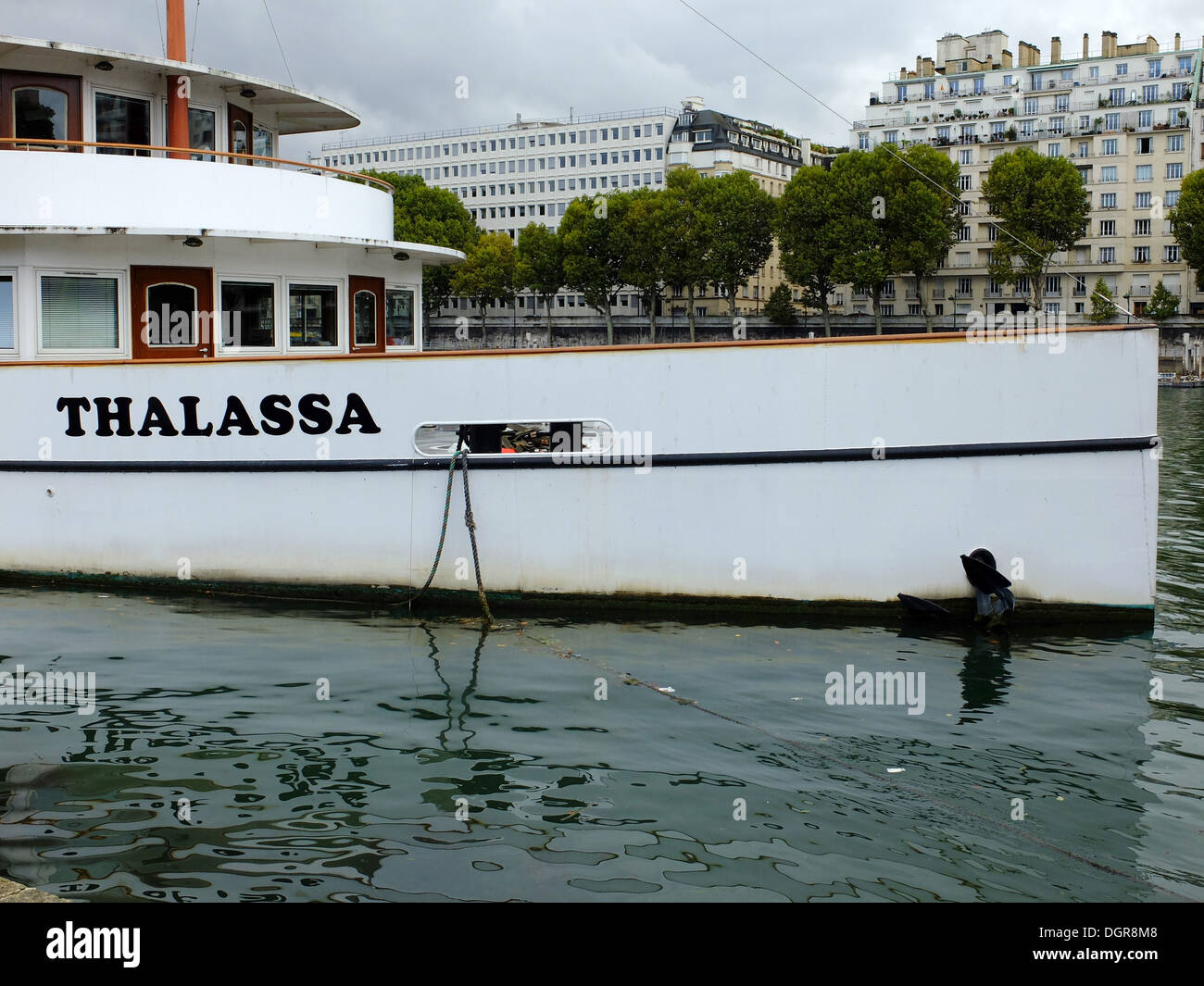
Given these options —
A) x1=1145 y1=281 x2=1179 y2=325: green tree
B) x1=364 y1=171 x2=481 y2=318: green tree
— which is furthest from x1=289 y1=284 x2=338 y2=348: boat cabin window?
x1=1145 y1=281 x2=1179 y2=325: green tree

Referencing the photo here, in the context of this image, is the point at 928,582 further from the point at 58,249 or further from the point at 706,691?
the point at 58,249

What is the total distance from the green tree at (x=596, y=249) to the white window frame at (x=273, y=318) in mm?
65125

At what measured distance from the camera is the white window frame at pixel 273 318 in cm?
1063

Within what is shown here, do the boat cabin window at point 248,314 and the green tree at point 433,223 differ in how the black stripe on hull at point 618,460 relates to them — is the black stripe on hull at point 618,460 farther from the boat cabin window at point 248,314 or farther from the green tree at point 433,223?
the green tree at point 433,223

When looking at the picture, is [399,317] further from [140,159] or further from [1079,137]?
[1079,137]

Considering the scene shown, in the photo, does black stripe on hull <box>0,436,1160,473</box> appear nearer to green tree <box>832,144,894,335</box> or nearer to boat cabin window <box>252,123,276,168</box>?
boat cabin window <box>252,123,276,168</box>

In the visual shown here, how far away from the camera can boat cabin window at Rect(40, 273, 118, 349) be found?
1022cm

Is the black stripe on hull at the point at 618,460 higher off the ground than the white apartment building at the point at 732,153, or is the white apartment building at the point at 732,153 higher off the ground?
the white apartment building at the point at 732,153

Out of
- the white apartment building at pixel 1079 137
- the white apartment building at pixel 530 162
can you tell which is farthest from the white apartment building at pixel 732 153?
the white apartment building at pixel 1079 137

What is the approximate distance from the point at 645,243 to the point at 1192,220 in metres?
30.0

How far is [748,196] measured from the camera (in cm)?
7444
